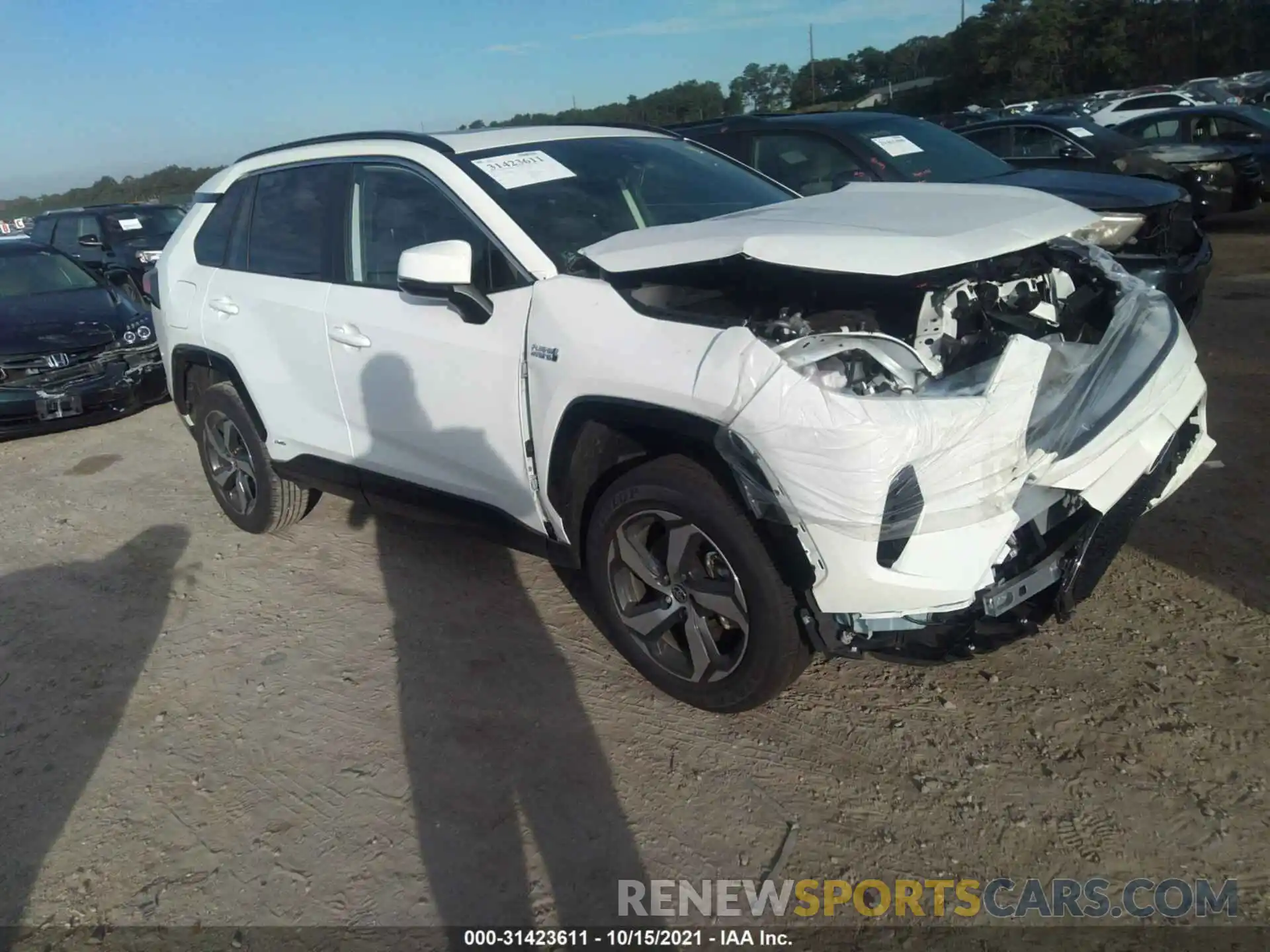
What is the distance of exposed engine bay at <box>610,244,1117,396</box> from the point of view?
2732 mm

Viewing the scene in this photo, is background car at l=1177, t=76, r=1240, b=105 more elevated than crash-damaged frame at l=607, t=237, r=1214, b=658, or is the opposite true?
background car at l=1177, t=76, r=1240, b=105

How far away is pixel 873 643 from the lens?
2730 mm

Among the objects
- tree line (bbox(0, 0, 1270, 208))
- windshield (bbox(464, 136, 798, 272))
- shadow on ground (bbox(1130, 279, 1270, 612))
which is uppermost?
tree line (bbox(0, 0, 1270, 208))

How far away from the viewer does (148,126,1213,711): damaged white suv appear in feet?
8.35

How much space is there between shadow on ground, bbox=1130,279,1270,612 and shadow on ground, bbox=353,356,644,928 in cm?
248

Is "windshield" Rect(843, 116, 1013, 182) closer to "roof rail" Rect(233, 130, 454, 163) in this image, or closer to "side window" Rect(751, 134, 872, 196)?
"side window" Rect(751, 134, 872, 196)

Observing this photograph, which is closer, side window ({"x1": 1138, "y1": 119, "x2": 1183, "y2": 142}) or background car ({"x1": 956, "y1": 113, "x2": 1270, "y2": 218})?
background car ({"x1": 956, "y1": 113, "x2": 1270, "y2": 218})

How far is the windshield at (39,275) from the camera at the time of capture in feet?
27.9

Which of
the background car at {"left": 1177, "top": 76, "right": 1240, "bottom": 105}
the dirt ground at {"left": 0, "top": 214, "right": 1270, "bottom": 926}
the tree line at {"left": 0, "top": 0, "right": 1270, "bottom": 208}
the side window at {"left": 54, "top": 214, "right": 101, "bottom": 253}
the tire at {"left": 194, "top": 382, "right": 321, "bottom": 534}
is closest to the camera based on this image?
the dirt ground at {"left": 0, "top": 214, "right": 1270, "bottom": 926}

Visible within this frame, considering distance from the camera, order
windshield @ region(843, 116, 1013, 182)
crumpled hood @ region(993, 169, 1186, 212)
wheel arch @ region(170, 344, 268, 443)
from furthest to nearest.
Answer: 1. windshield @ region(843, 116, 1013, 182)
2. crumpled hood @ region(993, 169, 1186, 212)
3. wheel arch @ region(170, 344, 268, 443)

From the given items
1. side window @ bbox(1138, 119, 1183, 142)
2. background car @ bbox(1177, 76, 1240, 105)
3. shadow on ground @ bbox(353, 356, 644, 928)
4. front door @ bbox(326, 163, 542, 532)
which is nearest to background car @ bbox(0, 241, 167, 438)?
shadow on ground @ bbox(353, 356, 644, 928)

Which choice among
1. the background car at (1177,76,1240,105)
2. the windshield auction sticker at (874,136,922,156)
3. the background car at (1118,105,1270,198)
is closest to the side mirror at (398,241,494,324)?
the windshield auction sticker at (874,136,922,156)

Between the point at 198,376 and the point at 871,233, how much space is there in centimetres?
375

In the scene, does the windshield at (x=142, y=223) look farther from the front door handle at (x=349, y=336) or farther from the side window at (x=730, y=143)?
the front door handle at (x=349, y=336)
